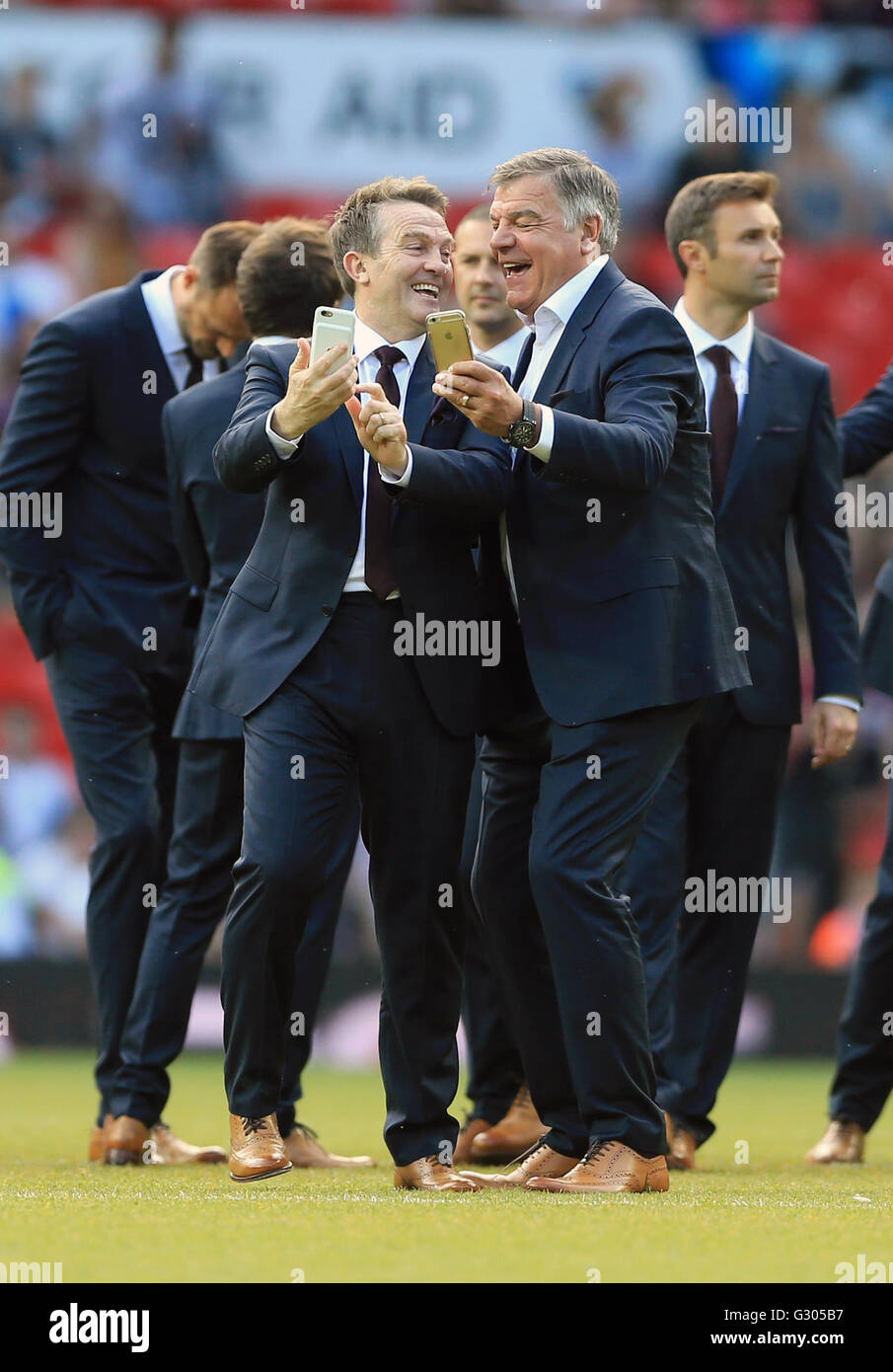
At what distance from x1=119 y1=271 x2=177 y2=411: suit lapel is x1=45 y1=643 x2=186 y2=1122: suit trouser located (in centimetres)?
74

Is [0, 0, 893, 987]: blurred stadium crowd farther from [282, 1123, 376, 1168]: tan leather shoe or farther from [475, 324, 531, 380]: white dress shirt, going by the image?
[282, 1123, 376, 1168]: tan leather shoe

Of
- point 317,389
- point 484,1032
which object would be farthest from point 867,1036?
point 317,389

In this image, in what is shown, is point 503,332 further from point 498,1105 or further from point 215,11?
point 215,11

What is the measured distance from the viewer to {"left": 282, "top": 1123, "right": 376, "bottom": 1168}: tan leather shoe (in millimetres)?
5277

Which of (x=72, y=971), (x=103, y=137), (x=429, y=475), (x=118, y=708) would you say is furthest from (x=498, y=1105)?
(x=103, y=137)

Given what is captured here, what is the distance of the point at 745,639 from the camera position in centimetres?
549

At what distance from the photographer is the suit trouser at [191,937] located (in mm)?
5348

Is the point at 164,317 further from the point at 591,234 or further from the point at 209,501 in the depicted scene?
the point at 591,234

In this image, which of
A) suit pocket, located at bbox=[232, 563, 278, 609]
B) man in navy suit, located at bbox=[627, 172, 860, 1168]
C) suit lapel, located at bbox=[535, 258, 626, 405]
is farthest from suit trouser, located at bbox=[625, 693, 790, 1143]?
suit pocket, located at bbox=[232, 563, 278, 609]

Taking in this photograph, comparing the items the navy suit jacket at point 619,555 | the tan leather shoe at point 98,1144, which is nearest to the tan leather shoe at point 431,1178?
the navy suit jacket at point 619,555

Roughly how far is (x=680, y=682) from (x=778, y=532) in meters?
1.29

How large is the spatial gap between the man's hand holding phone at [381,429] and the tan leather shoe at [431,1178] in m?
1.43

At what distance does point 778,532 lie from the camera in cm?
557

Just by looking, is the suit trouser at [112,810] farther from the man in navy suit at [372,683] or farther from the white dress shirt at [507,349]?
the white dress shirt at [507,349]
